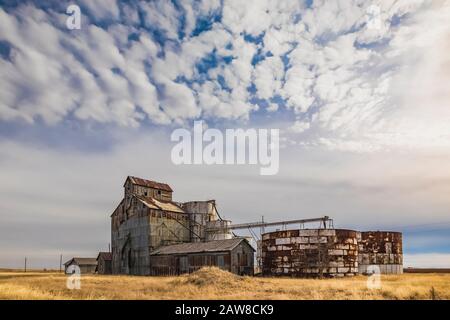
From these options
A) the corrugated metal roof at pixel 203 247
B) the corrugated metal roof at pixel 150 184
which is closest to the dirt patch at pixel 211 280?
the corrugated metal roof at pixel 203 247

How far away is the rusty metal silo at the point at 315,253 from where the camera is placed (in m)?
37.0

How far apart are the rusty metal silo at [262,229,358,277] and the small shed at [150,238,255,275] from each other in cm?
350

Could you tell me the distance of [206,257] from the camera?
4241cm

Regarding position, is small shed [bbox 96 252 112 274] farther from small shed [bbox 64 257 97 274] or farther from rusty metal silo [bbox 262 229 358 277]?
rusty metal silo [bbox 262 229 358 277]

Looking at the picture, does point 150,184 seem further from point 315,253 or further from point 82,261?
point 315,253

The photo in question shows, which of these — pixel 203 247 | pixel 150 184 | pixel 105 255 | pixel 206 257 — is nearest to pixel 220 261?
pixel 206 257

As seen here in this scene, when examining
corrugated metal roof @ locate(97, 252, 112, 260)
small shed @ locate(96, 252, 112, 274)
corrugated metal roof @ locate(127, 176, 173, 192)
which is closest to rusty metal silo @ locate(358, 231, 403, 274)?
corrugated metal roof @ locate(127, 176, 173, 192)

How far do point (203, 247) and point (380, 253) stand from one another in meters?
20.0

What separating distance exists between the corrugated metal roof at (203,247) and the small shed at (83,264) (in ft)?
85.6

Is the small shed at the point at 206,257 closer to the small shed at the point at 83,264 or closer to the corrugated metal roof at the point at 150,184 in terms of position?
the corrugated metal roof at the point at 150,184
